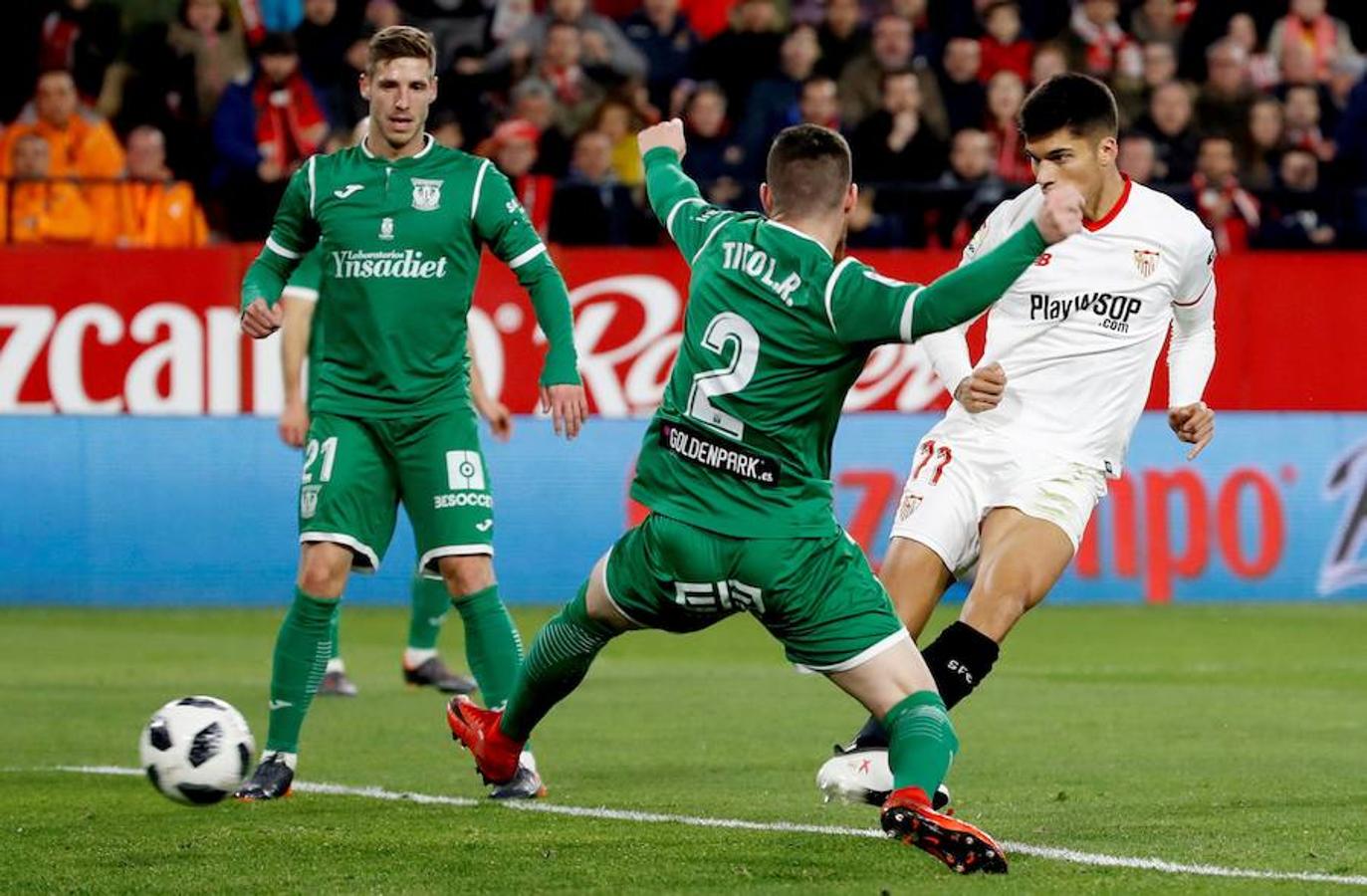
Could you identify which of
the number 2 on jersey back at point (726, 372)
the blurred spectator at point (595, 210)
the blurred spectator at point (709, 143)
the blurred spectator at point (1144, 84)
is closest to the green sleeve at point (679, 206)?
the number 2 on jersey back at point (726, 372)

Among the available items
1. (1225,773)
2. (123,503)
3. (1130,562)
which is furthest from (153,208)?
(1225,773)

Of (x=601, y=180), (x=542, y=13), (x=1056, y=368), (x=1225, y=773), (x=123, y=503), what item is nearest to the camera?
(x=1056, y=368)

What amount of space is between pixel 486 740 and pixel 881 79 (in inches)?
467

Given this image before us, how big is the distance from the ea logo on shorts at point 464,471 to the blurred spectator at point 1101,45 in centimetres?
1183

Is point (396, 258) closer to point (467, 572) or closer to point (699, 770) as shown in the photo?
point (467, 572)

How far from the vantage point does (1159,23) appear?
19938 millimetres

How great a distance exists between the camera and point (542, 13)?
1925 centimetres

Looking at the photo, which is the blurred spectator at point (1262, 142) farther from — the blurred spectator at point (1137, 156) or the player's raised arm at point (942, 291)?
the player's raised arm at point (942, 291)

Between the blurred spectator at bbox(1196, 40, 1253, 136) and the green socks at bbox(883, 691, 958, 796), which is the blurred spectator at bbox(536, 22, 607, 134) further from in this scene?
the green socks at bbox(883, 691, 958, 796)

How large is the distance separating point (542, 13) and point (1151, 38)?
463 centimetres

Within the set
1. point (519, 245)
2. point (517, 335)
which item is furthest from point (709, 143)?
point (519, 245)

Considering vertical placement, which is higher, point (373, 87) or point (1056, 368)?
point (373, 87)

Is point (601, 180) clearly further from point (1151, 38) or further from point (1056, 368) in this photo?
point (1056, 368)

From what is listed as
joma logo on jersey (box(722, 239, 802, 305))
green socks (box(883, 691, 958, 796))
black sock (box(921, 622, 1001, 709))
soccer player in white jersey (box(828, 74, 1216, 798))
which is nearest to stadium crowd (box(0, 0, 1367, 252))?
soccer player in white jersey (box(828, 74, 1216, 798))
